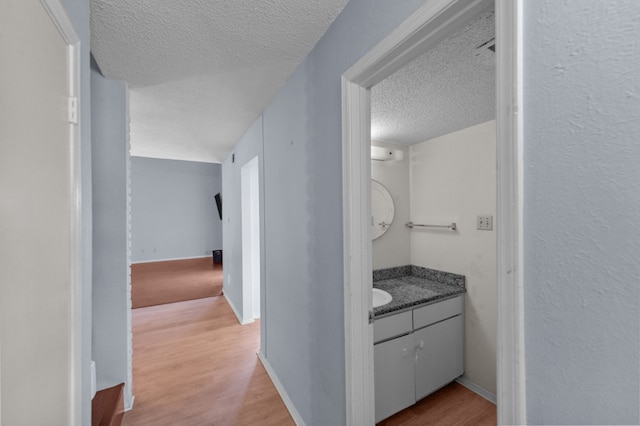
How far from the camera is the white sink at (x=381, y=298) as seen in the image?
5.92 ft

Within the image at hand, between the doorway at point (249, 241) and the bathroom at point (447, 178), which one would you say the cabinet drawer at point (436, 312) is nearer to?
the bathroom at point (447, 178)

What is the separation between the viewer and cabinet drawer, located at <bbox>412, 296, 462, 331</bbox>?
185 centimetres

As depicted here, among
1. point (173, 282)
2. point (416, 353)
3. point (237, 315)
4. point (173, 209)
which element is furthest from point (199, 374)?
point (173, 209)

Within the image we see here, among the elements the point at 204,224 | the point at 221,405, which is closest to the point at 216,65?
the point at 221,405

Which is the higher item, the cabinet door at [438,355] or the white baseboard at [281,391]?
the cabinet door at [438,355]

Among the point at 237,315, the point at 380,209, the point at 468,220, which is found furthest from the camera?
the point at 237,315

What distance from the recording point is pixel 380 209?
2.44m

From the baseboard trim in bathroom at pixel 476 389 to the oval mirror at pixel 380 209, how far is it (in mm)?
1359

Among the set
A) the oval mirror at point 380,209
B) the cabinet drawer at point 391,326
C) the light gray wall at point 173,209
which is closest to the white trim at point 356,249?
the cabinet drawer at point 391,326

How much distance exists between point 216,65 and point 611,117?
5.75ft

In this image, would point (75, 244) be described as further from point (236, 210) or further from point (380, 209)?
point (236, 210)

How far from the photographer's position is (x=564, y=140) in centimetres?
48

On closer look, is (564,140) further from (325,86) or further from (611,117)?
(325,86)

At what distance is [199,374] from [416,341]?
1835 mm
